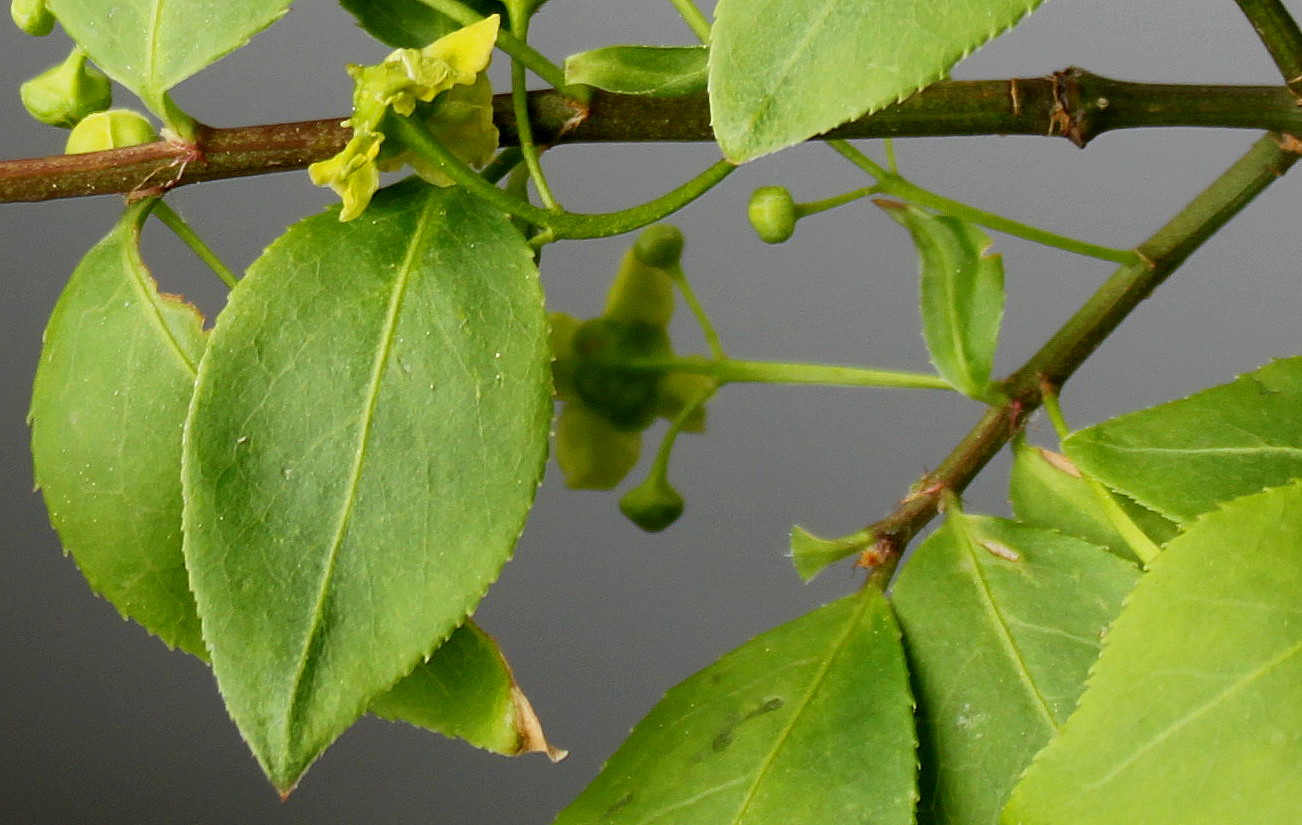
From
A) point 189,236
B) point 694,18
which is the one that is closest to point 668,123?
point 694,18

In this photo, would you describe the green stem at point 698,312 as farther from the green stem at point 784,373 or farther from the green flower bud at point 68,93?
the green flower bud at point 68,93

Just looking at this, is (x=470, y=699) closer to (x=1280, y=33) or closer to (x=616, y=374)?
(x=616, y=374)

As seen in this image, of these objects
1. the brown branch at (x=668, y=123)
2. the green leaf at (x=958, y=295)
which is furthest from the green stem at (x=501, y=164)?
the green leaf at (x=958, y=295)

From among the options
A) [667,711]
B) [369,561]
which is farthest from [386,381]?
[667,711]

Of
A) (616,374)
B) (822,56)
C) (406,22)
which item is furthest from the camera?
(616,374)

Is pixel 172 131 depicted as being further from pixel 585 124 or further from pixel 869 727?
pixel 869 727

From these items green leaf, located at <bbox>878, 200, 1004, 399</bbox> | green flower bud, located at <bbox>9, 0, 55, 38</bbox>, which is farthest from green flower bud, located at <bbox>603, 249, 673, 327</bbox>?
green flower bud, located at <bbox>9, 0, 55, 38</bbox>
